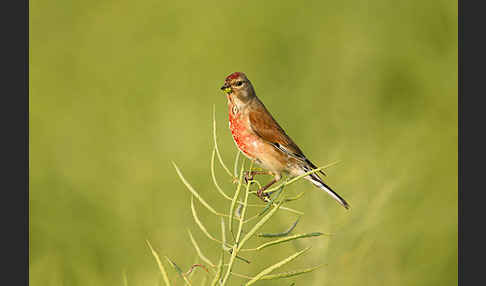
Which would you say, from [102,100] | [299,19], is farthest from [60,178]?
[299,19]

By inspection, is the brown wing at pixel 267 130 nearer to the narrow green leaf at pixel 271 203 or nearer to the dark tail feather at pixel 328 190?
the dark tail feather at pixel 328 190

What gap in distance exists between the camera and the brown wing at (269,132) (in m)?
3.05

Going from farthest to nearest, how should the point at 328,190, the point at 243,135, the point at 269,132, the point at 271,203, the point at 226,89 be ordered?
1. the point at 269,132
2. the point at 243,135
3. the point at 328,190
4. the point at 226,89
5. the point at 271,203

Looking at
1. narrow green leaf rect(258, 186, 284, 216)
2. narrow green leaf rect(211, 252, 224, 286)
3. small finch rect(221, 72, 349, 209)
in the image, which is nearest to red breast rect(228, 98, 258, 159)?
small finch rect(221, 72, 349, 209)

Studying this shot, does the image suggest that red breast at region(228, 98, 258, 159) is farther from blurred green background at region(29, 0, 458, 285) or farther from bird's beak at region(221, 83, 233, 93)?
blurred green background at region(29, 0, 458, 285)

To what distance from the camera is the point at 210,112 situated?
20.5 feet

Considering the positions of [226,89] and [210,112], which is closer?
[226,89]

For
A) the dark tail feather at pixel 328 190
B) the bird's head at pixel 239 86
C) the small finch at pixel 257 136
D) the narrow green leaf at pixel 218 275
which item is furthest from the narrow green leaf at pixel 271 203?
the bird's head at pixel 239 86

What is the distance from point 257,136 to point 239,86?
249mm

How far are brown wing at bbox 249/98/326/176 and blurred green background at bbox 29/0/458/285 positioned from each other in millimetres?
263

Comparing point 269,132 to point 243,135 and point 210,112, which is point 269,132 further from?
point 210,112

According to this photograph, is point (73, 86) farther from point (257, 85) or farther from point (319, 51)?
point (319, 51)

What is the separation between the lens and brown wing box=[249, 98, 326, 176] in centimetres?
305

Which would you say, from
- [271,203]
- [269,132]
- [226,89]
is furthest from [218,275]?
[269,132]
